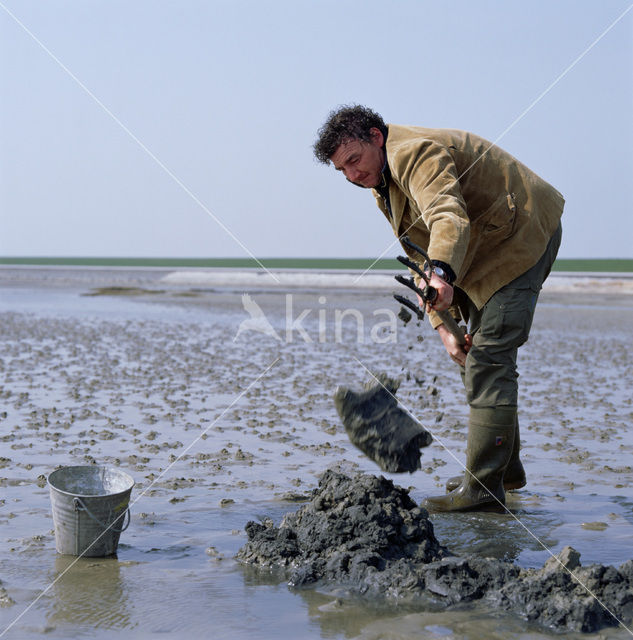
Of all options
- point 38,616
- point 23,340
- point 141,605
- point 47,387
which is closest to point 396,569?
point 141,605

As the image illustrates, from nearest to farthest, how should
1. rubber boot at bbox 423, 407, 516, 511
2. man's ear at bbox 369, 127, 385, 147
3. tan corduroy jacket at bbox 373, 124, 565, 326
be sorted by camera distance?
tan corduroy jacket at bbox 373, 124, 565, 326 < man's ear at bbox 369, 127, 385, 147 < rubber boot at bbox 423, 407, 516, 511

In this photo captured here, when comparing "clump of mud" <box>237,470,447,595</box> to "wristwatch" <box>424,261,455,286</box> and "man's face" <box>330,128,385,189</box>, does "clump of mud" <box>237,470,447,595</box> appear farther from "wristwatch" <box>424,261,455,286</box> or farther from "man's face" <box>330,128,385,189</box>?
"man's face" <box>330,128,385,189</box>

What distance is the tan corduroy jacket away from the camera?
13.6 feet

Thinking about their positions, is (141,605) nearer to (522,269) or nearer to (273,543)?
(273,543)

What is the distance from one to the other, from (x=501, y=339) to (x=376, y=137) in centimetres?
126

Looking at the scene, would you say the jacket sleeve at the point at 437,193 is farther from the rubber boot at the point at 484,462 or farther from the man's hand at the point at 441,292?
the rubber boot at the point at 484,462

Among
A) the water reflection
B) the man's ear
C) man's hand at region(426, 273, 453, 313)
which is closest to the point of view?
the water reflection

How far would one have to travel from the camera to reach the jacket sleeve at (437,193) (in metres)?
3.79

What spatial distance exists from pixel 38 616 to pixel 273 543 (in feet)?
3.51

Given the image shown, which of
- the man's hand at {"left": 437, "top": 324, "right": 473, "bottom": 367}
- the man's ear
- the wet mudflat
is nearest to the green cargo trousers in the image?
the man's hand at {"left": 437, "top": 324, "right": 473, "bottom": 367}

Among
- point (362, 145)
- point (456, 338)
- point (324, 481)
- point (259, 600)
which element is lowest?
point (259, 600)

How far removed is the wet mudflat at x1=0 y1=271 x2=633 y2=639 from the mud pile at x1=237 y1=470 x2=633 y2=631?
0.10 metres

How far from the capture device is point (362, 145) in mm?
4238

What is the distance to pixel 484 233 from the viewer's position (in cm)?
445
